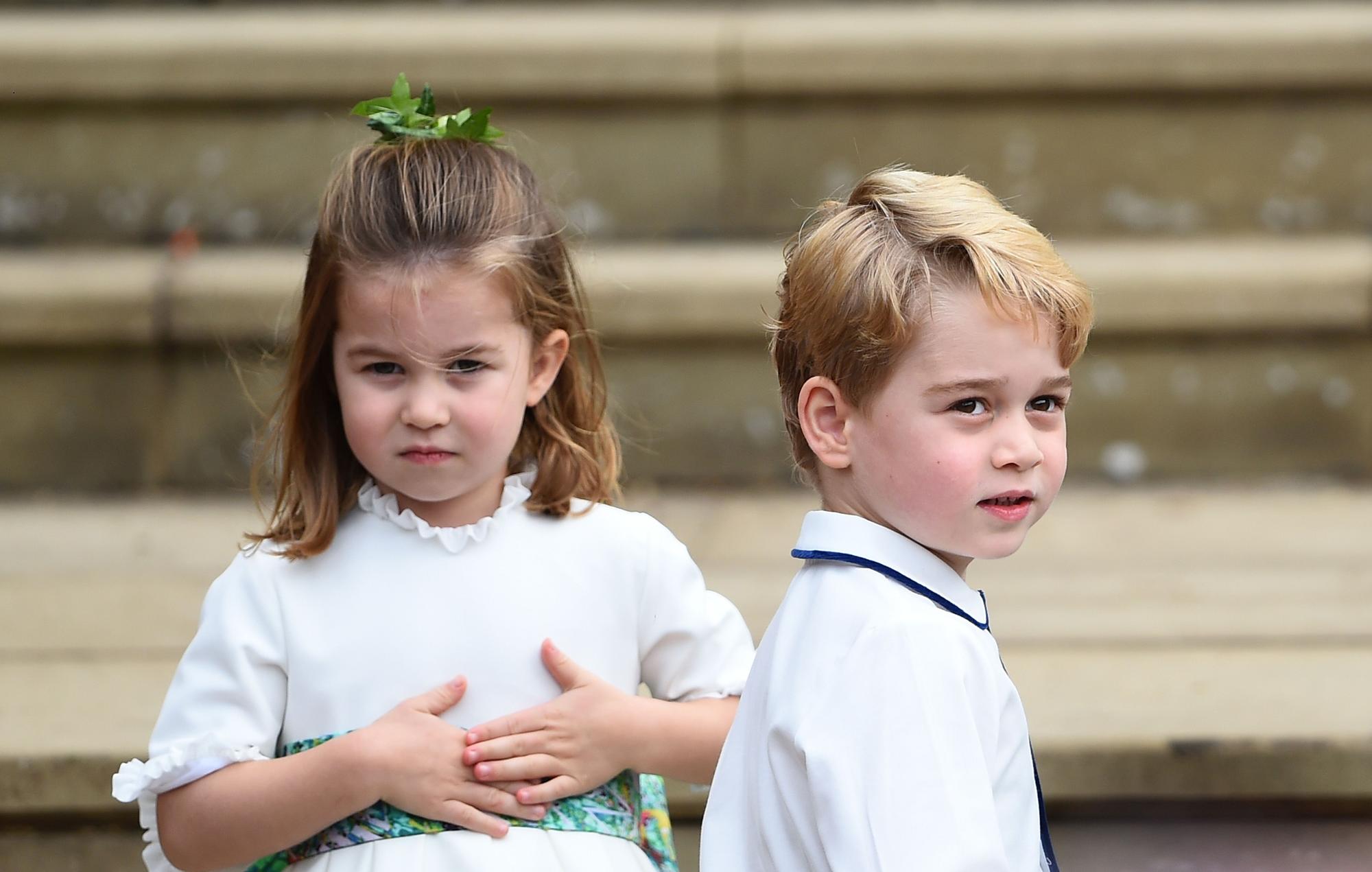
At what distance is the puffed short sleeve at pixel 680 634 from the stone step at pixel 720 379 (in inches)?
68.9

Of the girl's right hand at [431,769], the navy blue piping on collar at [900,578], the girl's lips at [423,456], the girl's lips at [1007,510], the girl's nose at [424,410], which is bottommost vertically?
the girl's right hand at [431,769]

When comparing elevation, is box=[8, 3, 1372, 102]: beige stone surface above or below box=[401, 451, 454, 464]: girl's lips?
above

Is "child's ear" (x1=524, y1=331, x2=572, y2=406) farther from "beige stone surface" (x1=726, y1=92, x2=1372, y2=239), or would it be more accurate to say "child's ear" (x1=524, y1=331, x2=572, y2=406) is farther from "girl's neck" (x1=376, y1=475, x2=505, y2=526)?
"beige stone surface" (x1=726, y1=92, x2=1372, y2=239)

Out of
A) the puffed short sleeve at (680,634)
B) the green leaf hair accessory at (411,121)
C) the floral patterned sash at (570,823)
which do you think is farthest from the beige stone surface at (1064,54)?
the floral patterned sash at (570,823)

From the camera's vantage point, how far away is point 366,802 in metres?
1.67

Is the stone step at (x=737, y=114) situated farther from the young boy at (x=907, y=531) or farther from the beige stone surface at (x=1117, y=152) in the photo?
the young boy at (x=907, y=531)

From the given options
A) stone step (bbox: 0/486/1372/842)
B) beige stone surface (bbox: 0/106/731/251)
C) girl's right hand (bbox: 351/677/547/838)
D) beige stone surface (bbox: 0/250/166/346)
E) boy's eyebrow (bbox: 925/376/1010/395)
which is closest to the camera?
boy's eyebrow (bbox: 925/376/1010/395)

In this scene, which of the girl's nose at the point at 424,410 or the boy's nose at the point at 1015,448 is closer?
the boy's nose at the point at 1015,448

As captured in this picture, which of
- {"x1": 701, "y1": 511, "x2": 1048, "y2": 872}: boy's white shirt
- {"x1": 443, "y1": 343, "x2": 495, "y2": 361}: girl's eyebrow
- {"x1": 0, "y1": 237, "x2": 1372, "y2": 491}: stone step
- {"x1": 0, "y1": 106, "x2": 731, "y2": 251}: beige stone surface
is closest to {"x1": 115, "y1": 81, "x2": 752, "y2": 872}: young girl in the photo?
{"x1": 443, "y1": 343, "x2": 495, "y2": 361}: girl's eyebrow

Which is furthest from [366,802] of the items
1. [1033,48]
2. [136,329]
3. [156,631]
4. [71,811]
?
[1033,48]

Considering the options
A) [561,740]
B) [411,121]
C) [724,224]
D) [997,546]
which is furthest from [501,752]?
[724,224]

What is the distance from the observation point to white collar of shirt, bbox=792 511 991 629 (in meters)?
1.47

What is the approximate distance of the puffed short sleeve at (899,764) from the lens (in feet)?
4.28

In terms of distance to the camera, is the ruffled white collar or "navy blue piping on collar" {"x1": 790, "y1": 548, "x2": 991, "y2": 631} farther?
the ruffled white collar
